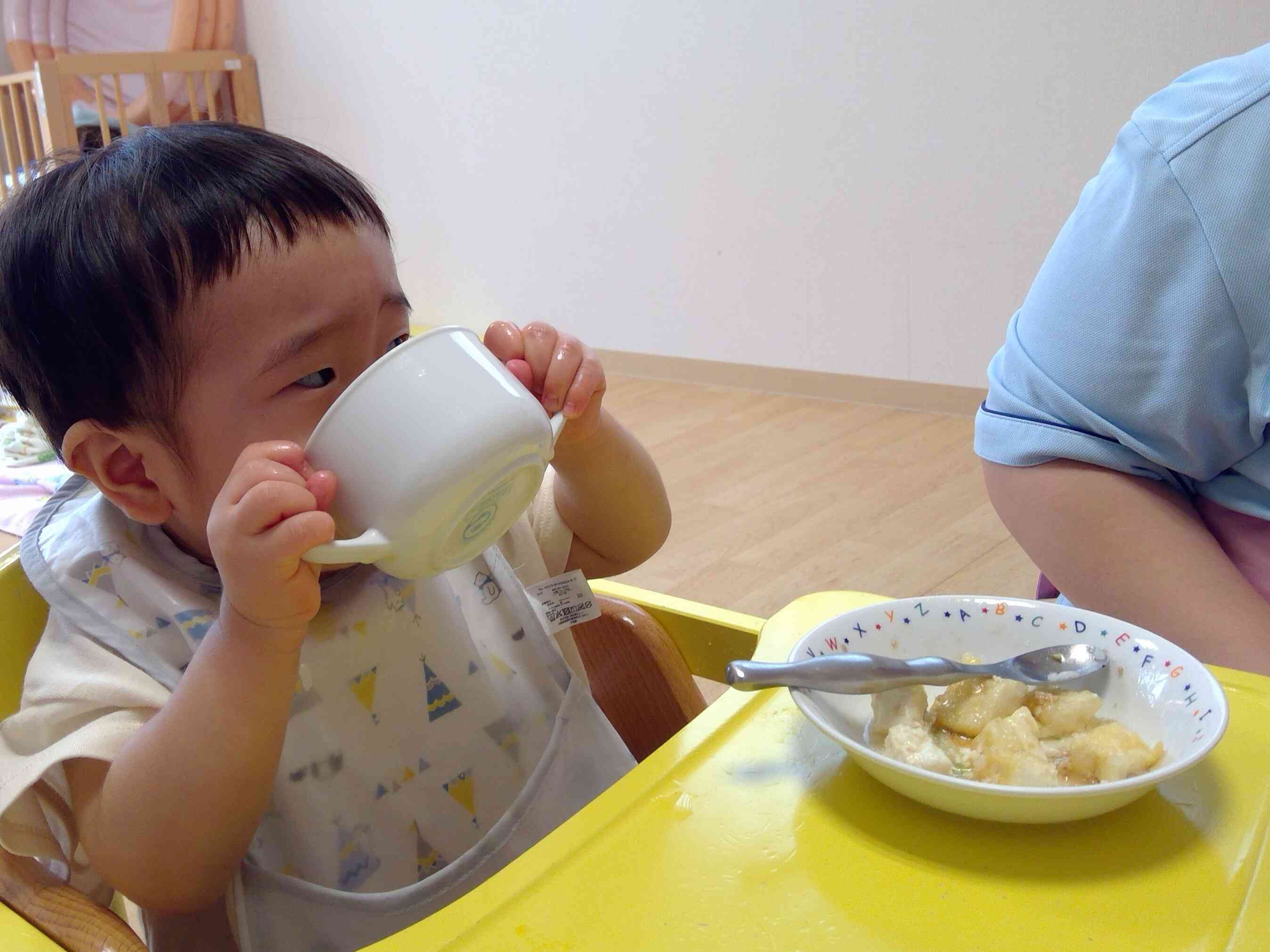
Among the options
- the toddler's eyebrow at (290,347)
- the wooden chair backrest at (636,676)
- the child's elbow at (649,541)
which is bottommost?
the wooden chair backrest at (636,676)

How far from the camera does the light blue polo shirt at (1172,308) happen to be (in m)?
0.66

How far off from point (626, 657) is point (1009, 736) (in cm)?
39

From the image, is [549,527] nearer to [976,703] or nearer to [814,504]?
[976,703]

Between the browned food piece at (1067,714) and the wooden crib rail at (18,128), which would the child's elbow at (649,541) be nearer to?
the browned food piece at (1067,714)

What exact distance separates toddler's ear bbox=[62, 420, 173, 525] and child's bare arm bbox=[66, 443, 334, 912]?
12 cm

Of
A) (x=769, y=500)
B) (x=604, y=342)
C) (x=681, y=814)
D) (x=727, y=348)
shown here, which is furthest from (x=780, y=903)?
(x=604, y=342)

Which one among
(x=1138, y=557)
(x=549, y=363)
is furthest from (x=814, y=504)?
(x=549, y=363)

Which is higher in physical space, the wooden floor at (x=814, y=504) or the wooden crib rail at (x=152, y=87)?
the wooden crib rail at (x=152, y=87)

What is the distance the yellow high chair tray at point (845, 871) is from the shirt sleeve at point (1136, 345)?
22cm

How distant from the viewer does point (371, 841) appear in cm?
74

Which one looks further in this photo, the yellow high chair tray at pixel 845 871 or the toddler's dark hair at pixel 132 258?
the toddler's dark hair at pixel 132 258

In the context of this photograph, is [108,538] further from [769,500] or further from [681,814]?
[769,500]

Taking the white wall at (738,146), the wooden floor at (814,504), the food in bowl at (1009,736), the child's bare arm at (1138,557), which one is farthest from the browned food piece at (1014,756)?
the white wall at (738,146)

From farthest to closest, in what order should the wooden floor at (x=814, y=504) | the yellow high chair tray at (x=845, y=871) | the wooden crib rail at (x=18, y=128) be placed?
the wooden crib rail at (x=18, y=128) → the wooden floor at (x=814, y=504) → the yellow high chair tray at (x=845, y=871)
